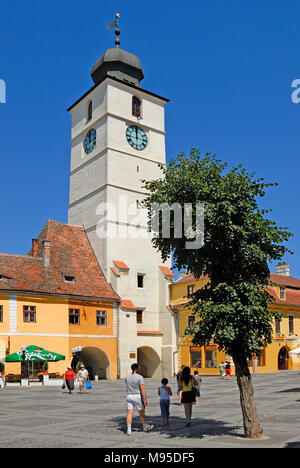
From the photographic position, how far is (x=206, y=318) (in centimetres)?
1269

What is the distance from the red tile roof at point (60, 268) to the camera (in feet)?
125

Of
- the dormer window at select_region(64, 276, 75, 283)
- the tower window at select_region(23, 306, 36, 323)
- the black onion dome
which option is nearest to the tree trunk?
the tower window at select_region(23, 306, 36, 323)

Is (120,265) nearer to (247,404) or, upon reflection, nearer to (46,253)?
(46,253)

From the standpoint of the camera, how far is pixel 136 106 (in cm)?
5072

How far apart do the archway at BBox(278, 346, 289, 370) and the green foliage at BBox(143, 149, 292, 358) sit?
1403 inches

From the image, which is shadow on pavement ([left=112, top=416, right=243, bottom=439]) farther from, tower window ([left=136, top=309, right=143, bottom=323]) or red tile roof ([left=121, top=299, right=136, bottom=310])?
tower window ([left=136, top=309, right=143, bottom=323])

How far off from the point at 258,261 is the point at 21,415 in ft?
31.1

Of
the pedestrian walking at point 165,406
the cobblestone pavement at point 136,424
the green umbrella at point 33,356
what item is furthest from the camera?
the green umbrella at point 33,356

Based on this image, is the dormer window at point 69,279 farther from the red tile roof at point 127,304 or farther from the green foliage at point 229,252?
the green foliage at point 229,252

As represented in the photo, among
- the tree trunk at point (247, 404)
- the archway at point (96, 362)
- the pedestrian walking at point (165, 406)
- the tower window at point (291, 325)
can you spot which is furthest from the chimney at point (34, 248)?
the tree trunk at point (247, 404)

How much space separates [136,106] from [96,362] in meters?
24.0

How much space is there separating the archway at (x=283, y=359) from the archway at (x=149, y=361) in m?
10.6

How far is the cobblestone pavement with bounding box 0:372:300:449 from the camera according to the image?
11320 millimetres
